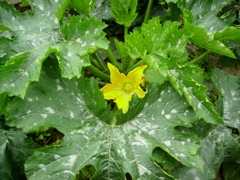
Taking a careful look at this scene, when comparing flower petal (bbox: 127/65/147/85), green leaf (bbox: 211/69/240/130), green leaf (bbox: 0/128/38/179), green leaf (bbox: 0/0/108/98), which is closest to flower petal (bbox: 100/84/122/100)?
flower petal (bbox: 127/65/147/85)

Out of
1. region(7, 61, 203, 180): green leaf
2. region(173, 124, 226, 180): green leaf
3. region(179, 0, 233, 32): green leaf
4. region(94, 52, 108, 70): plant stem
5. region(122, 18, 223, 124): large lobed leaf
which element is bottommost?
region(173, 124, 226, 180): green leaf

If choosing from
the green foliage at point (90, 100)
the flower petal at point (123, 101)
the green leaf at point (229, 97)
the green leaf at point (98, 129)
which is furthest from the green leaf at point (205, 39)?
the flower petal at point (123, 101)

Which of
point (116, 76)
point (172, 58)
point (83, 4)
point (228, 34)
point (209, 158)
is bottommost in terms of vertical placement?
point (209, 158)

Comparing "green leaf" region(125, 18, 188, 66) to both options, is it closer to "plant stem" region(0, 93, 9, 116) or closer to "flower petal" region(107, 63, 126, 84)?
"flower petal" region(107, 63, 126, 84)

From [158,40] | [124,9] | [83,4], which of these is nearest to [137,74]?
[158,40]

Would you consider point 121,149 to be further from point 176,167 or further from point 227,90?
point 227,90

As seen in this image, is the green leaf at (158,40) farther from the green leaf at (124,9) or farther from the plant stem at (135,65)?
the plant stem at (135,65)

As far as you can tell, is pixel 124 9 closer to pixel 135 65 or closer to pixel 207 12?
pixel 135 65
